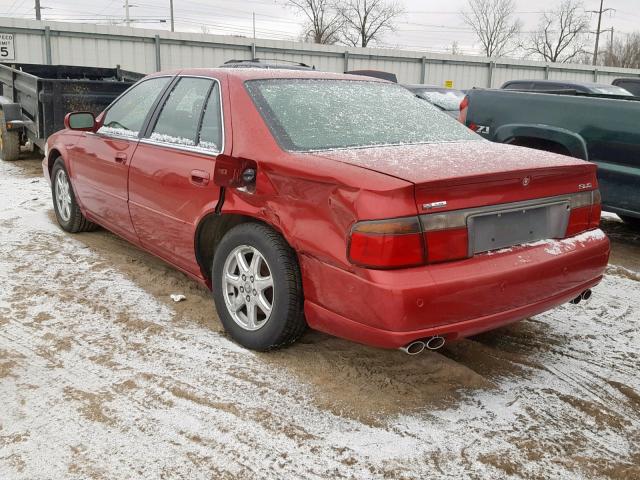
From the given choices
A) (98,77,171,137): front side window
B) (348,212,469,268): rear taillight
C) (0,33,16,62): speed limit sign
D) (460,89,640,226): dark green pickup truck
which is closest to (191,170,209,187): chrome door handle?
(98,77,171,137): front side window

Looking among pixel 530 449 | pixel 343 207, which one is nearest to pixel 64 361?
pixel 343 207

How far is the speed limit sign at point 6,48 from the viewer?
17531 mm

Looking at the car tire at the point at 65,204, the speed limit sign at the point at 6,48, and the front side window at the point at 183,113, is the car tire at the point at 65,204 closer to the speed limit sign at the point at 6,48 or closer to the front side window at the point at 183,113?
the front side window at the point at 183,113

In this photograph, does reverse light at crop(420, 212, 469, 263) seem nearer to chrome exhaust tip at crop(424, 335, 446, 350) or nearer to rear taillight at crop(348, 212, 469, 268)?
rear taillight at crop(348, 212, 469, 268)

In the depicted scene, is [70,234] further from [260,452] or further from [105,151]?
[260,452]

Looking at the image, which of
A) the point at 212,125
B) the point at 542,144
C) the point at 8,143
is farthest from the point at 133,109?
the point at 8,143

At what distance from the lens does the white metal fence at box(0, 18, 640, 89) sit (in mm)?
18219

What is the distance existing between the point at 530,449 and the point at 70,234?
4.61 metres

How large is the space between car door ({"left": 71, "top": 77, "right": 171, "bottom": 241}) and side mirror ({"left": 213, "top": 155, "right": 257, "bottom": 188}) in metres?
1.32

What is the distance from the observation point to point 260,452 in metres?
2.54

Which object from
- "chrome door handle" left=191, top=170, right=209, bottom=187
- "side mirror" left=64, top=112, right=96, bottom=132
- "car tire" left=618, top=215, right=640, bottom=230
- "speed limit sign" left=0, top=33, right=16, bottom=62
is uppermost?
"speed limit sign" left=0, top=33, right=16, bottom=62

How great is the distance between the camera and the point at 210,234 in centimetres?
372

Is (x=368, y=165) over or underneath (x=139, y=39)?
underneath

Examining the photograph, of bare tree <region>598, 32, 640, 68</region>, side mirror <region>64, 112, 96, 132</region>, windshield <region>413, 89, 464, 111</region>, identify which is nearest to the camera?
side mirror <region>64, 112, 96, 132</region>
